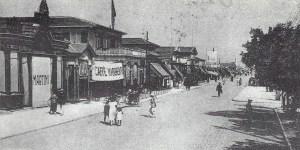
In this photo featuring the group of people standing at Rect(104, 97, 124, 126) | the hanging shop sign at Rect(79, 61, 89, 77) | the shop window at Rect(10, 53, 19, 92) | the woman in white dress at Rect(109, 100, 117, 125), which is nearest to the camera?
the group of people standing at Rect(104, 97, 124, 126)

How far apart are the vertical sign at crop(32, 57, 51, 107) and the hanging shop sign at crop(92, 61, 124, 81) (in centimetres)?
441

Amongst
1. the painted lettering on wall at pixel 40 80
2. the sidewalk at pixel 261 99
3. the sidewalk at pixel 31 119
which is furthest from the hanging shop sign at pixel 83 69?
the sidewalk at pixel 261 99

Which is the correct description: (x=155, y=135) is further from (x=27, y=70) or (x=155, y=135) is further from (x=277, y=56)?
(x=27, y=70)

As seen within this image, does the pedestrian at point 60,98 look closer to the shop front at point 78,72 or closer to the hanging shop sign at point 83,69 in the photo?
the shop front at point 78,72

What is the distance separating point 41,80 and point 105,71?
21.3 feet

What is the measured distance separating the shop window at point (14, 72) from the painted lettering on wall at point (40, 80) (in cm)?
130

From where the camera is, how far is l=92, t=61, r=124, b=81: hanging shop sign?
30062 millimetres

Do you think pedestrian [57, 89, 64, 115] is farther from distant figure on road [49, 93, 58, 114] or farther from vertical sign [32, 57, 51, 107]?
vertical sign [32, 57, 51, 107]

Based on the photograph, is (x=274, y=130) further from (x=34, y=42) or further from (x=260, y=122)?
(x=34, y=42)

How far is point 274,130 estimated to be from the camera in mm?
18141

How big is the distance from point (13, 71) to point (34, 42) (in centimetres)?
278

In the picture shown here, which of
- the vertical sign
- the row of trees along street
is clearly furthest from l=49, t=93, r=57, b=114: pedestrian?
the row of trees along street

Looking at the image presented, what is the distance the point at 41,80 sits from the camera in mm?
25609

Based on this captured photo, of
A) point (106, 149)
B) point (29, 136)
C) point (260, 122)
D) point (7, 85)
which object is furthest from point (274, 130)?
point (7, 85)
